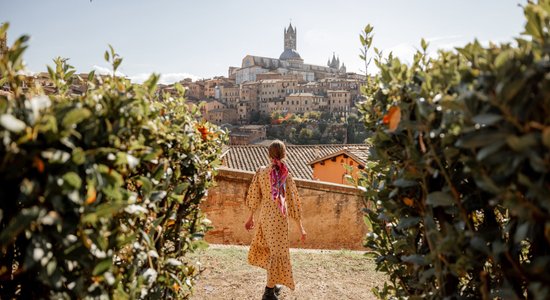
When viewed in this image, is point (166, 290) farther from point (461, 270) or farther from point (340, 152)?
point (340, 152)

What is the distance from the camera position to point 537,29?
1271mm

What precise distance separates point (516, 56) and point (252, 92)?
7303 centimetres

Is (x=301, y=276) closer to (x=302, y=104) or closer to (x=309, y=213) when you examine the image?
(x=309, y=213)

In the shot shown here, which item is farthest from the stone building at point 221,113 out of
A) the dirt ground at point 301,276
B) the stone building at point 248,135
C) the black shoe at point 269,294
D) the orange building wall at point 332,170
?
the black shoe at point 269,294

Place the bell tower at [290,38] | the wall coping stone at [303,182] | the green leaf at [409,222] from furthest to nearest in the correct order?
the bell tower at [290,38] < the wall coping stone at [303,182] < the green leaf at [409,222]

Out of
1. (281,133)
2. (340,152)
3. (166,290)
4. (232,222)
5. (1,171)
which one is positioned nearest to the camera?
(1,171)

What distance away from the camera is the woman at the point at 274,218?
155 inches

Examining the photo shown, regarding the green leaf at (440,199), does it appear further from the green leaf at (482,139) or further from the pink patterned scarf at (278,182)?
the pink patterned scarf at (278,182)

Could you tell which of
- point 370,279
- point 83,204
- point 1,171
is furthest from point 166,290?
point 370,279

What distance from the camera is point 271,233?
402cm

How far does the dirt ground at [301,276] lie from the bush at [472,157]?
1.81m

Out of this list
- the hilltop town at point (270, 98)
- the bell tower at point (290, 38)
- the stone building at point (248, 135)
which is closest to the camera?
the stone building at point (248, 135)

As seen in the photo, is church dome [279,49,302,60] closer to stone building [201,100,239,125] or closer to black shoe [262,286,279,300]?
stone building [201,100,239,125]

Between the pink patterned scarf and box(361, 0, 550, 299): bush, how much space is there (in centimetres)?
169
